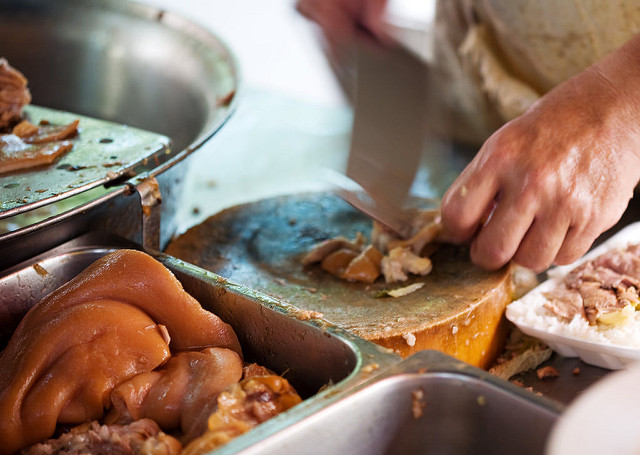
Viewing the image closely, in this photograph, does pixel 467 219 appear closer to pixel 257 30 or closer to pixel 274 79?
pixel 274 79

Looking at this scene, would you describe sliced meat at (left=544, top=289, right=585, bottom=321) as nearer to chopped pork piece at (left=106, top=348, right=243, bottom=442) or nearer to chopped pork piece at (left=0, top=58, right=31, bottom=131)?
chopped pork piece at (left=106, top=348, right=243, bottom=442)

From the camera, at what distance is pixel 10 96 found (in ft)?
5.56

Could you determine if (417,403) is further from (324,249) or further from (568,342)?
(324,249)

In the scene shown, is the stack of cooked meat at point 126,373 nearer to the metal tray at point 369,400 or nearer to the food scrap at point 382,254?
the metal tray at point 369,400

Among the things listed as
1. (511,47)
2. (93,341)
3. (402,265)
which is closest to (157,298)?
(93,341)

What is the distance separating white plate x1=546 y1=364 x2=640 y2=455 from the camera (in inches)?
26.4

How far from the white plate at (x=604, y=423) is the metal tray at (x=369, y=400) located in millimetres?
133

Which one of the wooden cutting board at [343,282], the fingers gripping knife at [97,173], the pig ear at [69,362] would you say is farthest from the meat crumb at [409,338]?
the fingers gripping knife at [97,173]

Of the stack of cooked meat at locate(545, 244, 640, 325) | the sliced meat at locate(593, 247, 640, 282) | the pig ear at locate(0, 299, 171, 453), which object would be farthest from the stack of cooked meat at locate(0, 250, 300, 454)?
the sliced meat at locate(593, 247, 640, 282)

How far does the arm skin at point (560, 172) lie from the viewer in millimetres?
1416

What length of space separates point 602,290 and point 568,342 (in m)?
0.15

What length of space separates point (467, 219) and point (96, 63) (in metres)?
1.41

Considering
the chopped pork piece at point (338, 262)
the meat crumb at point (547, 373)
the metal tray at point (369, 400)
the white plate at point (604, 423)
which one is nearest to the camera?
the white plate at point (604, 423)

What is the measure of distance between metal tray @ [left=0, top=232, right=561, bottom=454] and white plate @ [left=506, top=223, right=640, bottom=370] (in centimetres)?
46
